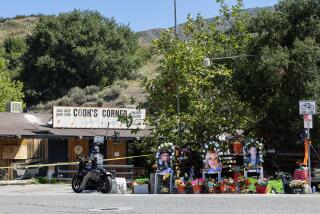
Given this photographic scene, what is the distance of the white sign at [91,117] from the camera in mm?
31547

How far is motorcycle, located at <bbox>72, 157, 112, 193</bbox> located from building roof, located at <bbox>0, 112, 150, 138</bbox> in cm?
716

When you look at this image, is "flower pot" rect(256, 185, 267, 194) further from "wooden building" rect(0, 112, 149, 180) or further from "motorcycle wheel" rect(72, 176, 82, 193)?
"wooden building" rect(0, 112, 149, 180)

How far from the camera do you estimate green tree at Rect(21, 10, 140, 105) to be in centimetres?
6588

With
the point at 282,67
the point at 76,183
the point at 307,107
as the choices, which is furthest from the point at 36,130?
the point at 307,107

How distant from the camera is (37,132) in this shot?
2978cm

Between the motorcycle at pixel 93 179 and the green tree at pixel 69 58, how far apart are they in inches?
1721

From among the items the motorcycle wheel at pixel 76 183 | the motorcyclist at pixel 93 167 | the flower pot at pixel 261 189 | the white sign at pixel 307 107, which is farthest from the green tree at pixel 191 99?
the white sign at pixel 307 107

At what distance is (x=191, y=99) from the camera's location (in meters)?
26.3

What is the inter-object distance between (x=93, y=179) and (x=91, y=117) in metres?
10.7

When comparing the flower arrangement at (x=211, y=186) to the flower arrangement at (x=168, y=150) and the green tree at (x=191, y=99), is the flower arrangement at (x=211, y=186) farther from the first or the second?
the green tree at (x=191, y=99)

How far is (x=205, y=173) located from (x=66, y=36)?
47660 mm

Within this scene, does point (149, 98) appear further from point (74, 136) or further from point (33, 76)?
point (33, 76)

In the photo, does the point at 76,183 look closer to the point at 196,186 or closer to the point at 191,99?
the point at 196,186

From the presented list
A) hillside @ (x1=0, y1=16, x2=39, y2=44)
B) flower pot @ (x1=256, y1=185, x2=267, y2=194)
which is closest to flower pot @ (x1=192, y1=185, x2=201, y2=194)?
flower pot @ (x1=256, y1=185, x2=267, y2=194)
